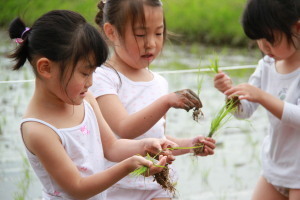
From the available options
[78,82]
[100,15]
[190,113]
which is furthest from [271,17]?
[190,113]

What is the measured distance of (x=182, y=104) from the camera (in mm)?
2197

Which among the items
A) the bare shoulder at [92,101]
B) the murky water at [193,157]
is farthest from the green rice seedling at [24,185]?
the bare shoulder at [92,101]

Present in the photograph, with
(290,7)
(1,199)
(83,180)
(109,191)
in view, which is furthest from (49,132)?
(290,7)

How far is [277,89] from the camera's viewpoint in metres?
2.71

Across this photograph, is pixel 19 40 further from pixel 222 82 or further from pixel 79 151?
pixel 222 82

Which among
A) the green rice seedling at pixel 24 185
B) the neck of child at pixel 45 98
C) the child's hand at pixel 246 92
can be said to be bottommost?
the green rice seedling at pixel 24 185

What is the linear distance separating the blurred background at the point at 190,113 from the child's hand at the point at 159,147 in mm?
268

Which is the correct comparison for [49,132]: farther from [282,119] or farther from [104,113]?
[282,119]

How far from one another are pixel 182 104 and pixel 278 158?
73cm

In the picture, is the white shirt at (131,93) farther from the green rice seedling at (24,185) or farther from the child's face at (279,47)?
the green rice seedling at (24,185)

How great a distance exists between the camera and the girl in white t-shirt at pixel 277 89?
8.23 ft

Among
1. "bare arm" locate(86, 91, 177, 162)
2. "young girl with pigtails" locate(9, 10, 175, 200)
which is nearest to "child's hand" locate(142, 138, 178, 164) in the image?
"bare arm" locate(86, 91, 177, 162)

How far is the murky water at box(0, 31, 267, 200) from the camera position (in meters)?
3.35

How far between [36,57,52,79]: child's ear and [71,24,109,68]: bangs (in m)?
0.08
